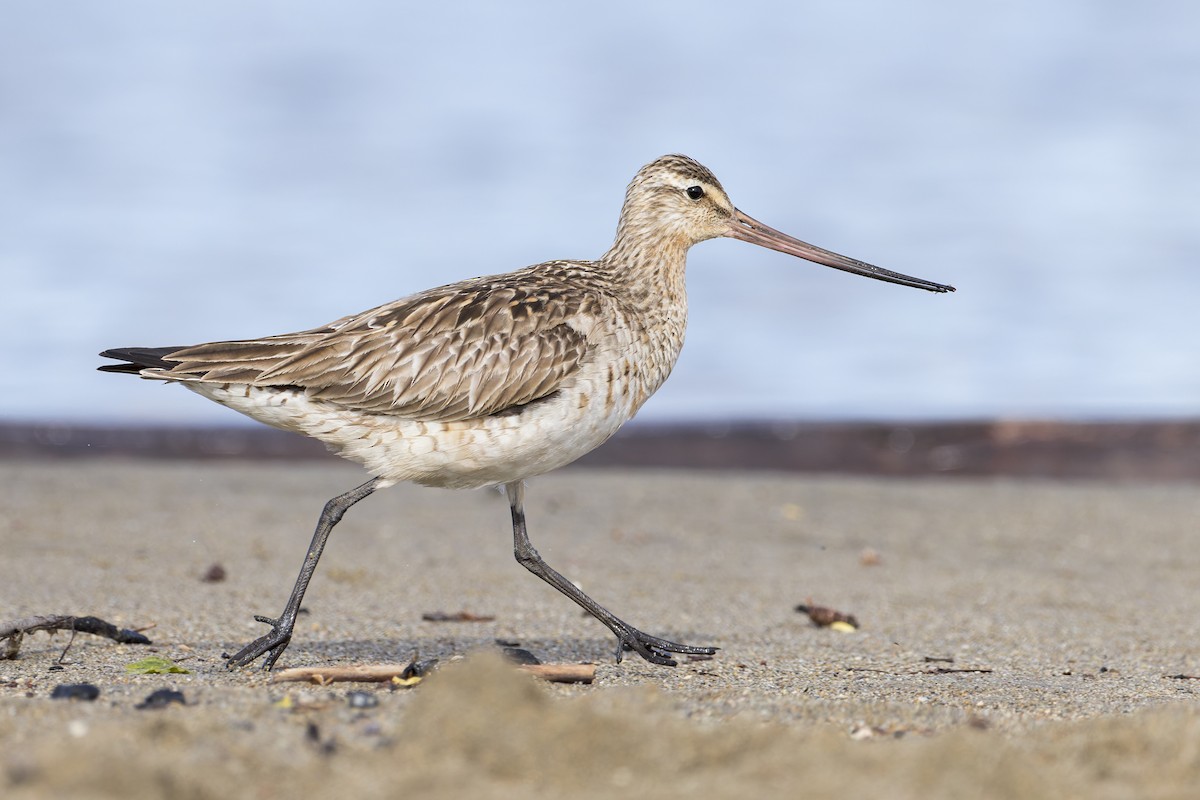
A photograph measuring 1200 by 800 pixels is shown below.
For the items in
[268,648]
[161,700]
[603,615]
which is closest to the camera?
[161,700]

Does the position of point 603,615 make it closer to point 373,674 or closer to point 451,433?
point 451,433

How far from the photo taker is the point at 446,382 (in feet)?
18.2

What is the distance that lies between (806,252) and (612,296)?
1330 mm

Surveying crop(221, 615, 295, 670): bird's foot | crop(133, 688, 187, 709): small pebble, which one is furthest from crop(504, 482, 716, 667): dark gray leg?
crop(133, 688, 187, 709): small pebble

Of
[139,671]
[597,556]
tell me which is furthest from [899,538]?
[139,671]

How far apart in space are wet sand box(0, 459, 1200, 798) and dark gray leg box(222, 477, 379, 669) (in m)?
0.13

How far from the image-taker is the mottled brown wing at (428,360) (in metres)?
5.52

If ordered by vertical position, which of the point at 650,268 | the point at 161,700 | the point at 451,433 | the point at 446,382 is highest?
the point at 650,268

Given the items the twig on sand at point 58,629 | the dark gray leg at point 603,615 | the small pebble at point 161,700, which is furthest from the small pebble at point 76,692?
the dark gray leg at point 603,615

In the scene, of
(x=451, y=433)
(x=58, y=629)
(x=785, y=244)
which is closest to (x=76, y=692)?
(x=58, y=629)

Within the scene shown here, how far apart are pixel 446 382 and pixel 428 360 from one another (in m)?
0.15

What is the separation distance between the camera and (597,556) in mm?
9383

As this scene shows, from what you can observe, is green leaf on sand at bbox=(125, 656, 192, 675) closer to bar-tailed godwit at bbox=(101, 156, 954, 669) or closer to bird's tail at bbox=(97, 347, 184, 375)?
bar-tailed godwit at bbox=(101, 156, 954, 669)

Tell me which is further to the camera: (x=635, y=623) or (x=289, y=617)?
(x=635, y=623)
